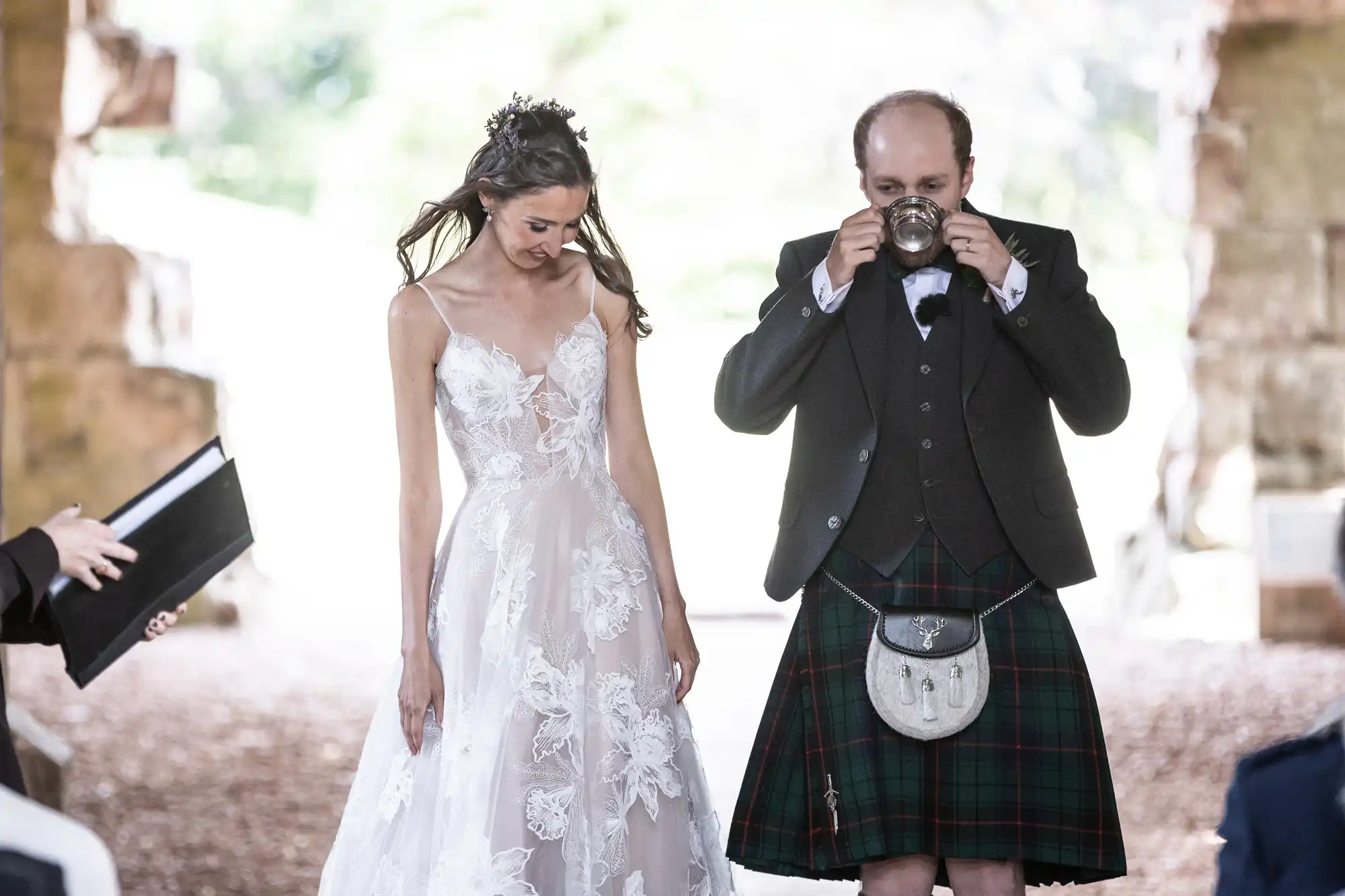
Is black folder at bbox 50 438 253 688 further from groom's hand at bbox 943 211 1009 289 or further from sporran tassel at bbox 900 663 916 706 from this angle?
groom's hand at bbox 943 211 1009 289

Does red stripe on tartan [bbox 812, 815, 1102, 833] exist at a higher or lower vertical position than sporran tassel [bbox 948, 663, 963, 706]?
lower

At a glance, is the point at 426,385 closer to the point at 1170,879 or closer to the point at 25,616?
the point at 25,616

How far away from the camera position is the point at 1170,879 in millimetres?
4477

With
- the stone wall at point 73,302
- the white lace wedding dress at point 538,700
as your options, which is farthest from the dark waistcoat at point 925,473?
the stone wall at point 73,302

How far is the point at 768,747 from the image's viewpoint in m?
2.99

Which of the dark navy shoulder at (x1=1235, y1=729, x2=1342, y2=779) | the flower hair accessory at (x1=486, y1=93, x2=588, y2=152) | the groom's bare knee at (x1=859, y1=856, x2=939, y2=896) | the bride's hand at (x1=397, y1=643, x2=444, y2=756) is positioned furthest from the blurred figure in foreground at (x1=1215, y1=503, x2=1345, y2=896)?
the flower hair accessory at (x1=486, y1=93, x2=588, y2=152)

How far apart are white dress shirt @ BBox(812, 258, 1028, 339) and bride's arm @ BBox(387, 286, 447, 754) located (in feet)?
2.37

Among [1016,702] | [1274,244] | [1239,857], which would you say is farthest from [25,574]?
[1274,244]

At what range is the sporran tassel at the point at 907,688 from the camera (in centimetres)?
279

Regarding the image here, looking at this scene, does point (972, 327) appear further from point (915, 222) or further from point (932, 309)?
point (915, 222)

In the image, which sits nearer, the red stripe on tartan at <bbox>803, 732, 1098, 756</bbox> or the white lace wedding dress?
the red stripe on tartan at <bbox>803, 732, 1098, 756</bbox>

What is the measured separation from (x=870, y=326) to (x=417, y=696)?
1.04 meters

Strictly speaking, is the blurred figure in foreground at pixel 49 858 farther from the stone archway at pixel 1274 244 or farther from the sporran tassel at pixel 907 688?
A: the stone archway at pixel 1274 244

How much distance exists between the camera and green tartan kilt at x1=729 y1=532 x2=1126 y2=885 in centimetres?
283
